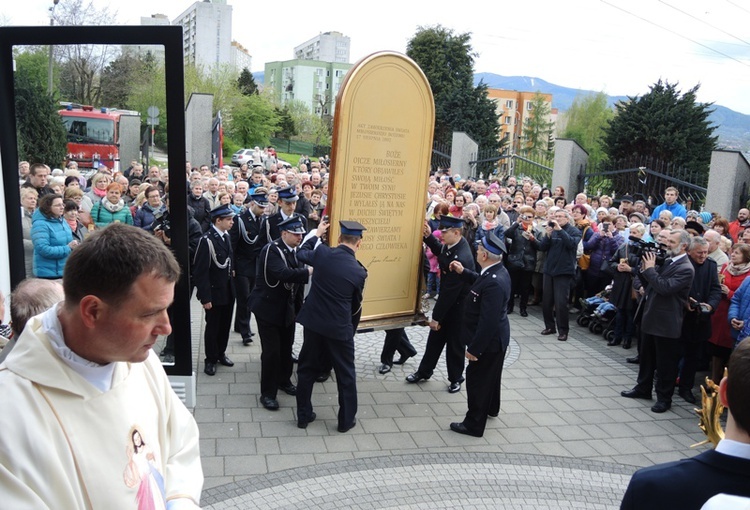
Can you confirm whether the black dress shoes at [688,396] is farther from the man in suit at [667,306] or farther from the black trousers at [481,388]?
the black trousers at [481,388]

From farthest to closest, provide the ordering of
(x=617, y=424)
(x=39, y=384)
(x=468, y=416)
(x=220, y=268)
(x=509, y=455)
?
(x=220, y=268) < (x=617, y=424) < (x=468, y=416) < (x=509, y=455) < (x=39, y=384)

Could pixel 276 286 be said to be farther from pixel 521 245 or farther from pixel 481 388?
pixel 521 245

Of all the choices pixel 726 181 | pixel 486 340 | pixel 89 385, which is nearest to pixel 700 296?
pixel 486 340

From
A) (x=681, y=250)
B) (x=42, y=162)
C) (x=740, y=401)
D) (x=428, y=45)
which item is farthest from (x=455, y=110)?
(x=740, y=401)

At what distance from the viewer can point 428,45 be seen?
1859 inches

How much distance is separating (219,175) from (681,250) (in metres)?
10.7

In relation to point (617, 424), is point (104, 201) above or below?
above

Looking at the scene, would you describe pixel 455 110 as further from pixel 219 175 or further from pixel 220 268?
pixel 220 268

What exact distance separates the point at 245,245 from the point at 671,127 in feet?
60.3

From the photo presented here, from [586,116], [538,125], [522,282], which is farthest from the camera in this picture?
[538,125]

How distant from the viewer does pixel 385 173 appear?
7289 millimetres

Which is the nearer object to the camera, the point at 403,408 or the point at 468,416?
the point at 468,416

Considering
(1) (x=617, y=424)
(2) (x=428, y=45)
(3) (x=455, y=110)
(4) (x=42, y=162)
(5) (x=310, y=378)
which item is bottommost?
(1) (x=617, y=424)

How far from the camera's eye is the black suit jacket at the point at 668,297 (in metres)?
7.31
